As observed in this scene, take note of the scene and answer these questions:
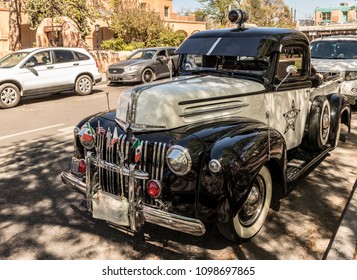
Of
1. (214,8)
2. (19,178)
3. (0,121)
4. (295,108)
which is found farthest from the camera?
(214,8)

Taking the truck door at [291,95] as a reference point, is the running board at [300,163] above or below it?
below

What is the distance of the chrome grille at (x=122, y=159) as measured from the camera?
321 cm

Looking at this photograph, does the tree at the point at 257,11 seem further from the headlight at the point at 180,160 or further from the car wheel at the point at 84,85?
the headlight at the point at 180,160

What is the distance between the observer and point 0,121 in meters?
9.47

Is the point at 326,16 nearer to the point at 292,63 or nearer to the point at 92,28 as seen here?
the point at 92,28

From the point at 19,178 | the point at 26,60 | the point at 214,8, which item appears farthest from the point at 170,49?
the point at 214,8

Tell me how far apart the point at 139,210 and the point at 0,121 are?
303 inches

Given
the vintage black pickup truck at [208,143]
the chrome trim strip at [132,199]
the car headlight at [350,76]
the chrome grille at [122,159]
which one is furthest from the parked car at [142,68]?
the chrome trim strip at [132,199]

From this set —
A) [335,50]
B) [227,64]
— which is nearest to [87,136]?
[227,64]

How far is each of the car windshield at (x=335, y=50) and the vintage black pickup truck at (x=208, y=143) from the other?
596 centimetres

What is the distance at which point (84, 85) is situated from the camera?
1362 cm

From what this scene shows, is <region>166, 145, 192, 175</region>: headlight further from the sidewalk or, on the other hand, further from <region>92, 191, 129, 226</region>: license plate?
the sidewalk

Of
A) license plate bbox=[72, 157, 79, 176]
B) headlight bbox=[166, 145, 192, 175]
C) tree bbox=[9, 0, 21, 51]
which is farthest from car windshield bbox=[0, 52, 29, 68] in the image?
headlight bbox=[166, 145, 192, 175]

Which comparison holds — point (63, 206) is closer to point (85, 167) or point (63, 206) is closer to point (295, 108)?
point (85, 167)
